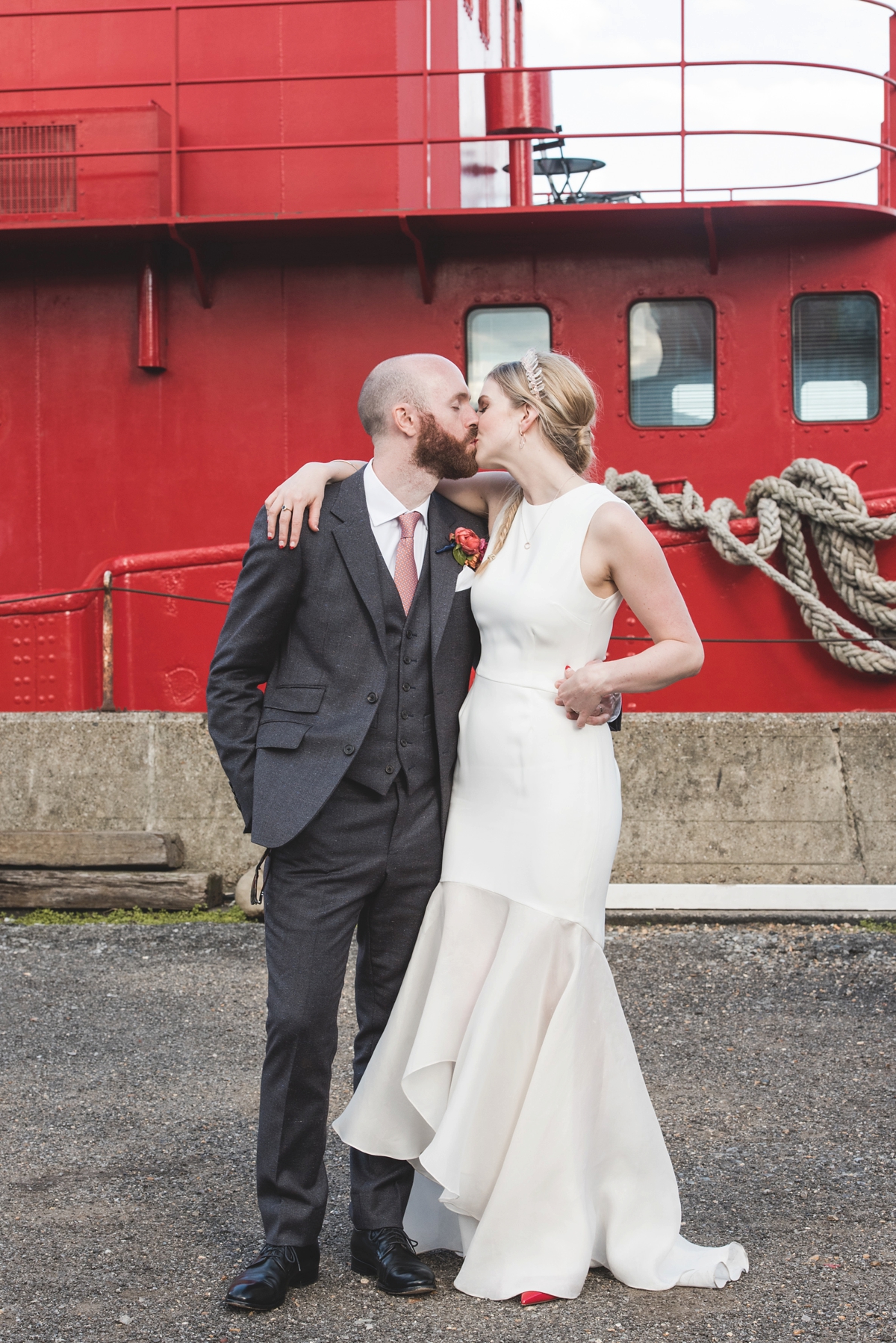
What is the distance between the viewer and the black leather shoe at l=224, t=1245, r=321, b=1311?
9.51 feet

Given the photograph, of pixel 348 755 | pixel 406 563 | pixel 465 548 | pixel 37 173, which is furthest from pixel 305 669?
pixel 37 173

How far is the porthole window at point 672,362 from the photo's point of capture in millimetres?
8484

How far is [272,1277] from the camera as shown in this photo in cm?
292

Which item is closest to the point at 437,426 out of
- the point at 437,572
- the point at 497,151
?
the point at 437,572

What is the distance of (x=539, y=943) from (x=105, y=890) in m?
4.69

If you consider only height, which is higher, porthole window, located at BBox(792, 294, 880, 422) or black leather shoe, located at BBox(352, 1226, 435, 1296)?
porthole window, located at BBox(792, 294, 880, 422)

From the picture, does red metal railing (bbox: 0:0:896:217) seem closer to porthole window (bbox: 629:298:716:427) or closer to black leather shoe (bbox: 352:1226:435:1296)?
porthole window (bbox: 629:298:716:427)

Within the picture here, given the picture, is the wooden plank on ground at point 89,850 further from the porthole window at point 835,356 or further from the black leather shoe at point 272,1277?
the porthole window at point 835,356

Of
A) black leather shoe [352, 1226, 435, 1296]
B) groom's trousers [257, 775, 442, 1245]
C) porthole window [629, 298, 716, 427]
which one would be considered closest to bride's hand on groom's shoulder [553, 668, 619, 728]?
groom's trousers [257, 775, 442, 1245]

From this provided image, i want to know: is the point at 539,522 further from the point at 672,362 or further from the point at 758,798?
the point at 672,362

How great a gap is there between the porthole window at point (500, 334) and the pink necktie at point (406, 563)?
5587 mm

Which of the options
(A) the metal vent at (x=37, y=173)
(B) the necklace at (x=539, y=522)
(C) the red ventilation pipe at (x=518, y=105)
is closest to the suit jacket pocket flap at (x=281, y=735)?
(B) the necklace at (x=539, y=522)

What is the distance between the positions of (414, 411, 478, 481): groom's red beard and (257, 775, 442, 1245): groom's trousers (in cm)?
73

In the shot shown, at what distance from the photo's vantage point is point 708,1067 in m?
4.68
